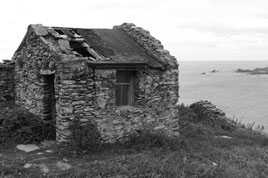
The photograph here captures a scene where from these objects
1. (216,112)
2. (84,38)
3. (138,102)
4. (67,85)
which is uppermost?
(84,38)

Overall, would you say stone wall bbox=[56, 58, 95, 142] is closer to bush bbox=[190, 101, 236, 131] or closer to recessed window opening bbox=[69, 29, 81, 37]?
recessed window opening bbox=[69, 29, 81, 37]

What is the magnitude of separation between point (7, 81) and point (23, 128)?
3840 millimetres

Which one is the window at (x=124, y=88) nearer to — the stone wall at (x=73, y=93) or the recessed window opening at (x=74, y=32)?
the stone wall at (x=73, y=93)

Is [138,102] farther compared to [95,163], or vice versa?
[138,102]

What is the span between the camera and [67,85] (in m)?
8.60

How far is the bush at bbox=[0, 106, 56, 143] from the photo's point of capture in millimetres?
9406

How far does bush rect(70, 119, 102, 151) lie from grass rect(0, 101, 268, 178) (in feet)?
0.61

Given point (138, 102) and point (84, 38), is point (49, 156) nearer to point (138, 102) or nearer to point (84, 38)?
point (138, 102)

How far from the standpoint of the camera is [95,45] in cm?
1028

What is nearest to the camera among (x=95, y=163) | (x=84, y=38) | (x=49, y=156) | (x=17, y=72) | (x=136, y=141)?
(x=95, y=163)

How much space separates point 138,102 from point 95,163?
310 cm

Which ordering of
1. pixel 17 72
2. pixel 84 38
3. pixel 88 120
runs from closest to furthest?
pixel 88 120
pixel 84 38
pixel 17 72

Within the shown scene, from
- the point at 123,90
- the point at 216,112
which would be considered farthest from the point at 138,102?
the point at 216,112

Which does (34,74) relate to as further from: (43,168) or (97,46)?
(43,168)
